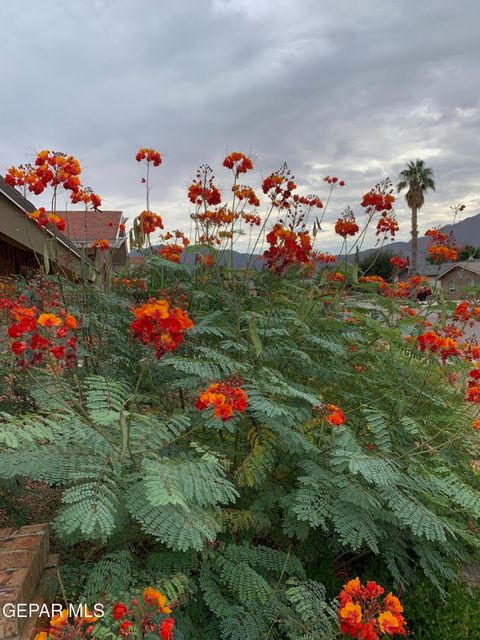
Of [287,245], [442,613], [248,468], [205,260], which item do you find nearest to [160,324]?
[248,468]

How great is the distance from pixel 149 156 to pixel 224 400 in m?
2.48

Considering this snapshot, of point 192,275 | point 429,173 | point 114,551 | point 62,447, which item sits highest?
point 429,173

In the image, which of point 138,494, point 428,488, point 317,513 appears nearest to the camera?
point 138,494

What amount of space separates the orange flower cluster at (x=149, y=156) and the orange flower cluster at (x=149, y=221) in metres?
0.40

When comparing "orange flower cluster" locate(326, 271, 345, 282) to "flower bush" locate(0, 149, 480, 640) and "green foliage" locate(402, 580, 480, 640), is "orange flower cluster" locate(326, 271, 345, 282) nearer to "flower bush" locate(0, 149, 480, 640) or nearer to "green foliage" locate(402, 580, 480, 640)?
"flower bush" locate(0, 149, 480, 640)

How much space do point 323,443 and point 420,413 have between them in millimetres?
801

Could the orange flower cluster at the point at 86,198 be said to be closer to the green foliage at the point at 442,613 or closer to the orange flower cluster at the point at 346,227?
the orange flower cluster at the point at 346,227

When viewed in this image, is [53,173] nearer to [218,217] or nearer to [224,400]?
[218,217]

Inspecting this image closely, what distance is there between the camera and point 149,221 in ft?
12.0

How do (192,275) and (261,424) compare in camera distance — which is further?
(192,275)

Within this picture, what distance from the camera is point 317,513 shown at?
2.19 m

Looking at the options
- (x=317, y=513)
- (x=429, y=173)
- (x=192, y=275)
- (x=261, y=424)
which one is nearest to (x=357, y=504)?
(x=317, y=513)

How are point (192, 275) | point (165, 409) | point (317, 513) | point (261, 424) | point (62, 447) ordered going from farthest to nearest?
point (192, 275), point (165, 409), point (261, 424), point (317, 513), point (62, 447)

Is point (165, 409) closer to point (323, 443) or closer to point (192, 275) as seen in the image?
point (323, 443)
